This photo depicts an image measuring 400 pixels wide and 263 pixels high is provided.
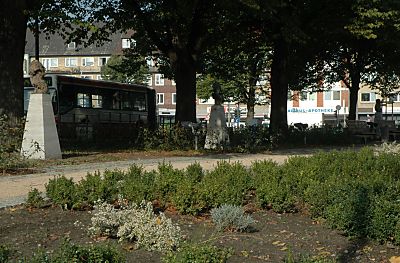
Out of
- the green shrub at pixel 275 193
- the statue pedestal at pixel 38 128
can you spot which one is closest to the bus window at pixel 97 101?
the statue pedestal at pixel 38 128

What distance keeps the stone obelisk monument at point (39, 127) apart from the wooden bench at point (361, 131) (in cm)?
1675

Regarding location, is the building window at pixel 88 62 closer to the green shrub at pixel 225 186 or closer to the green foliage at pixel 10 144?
the green foliage at pixel 10 144

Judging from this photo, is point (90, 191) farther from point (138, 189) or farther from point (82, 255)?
point (82, 255)

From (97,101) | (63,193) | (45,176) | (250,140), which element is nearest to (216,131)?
(250,140)

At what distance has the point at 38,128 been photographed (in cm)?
1502

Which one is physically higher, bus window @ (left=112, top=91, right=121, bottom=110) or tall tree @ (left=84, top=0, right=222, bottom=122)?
tall tree @ (left=84, top=0, right=222, bottom=122)

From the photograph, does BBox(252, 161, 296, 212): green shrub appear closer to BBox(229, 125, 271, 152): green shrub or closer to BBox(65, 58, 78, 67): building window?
BBox(229, 125, 271, 152): green shrub

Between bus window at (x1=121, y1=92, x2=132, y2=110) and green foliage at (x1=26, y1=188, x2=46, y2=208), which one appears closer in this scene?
green foliage at (x1=26, y1=188, x2=46, y2=208)

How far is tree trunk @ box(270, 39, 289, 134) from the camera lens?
26.7 metres

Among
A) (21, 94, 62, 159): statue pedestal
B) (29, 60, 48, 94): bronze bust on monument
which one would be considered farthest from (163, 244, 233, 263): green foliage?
(29, 60, 48, 94): bronze bust on monument

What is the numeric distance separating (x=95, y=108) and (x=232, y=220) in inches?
1013

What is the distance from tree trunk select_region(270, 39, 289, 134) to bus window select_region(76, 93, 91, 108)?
32.2 feet

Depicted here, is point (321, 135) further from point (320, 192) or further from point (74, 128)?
point (320, 192)

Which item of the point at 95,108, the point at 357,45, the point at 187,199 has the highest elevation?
the point at 357,45
